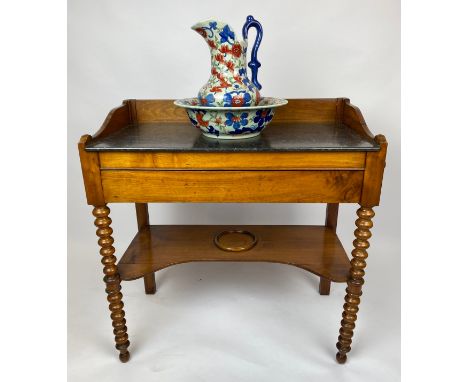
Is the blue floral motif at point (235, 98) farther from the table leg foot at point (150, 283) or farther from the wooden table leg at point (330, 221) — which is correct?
the table leg foot at point (150, 283)

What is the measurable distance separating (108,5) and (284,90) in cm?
92

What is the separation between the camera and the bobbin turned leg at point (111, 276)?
118 centimetres

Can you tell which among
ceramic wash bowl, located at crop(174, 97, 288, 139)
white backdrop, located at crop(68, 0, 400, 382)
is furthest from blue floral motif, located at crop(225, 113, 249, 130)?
white backdrop, located at crop(68, 0, 400, 382)

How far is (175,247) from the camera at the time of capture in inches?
58.4

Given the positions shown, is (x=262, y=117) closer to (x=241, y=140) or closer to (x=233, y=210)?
(x=241, y=140)

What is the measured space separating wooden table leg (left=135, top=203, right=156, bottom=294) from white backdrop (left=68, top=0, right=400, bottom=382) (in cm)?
4

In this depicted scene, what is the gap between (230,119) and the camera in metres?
1.16

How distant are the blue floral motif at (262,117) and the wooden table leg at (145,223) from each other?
2.24 feet

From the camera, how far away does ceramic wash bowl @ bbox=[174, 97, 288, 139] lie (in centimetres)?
115

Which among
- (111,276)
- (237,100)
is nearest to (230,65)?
(237,100)

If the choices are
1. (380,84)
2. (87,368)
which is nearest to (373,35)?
(380,84)

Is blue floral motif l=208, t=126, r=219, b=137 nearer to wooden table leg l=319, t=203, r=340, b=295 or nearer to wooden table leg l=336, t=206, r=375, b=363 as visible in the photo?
wooden table leg l=336, t=206, r=375, b=363

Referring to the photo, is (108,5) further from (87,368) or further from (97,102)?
(87,368)

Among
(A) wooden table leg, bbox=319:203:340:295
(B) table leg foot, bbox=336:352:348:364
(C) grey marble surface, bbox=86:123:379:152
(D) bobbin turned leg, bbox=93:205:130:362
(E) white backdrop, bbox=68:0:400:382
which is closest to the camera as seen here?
(C) grey marble surface, bbox=86:123:379:152
